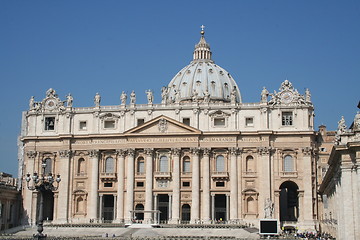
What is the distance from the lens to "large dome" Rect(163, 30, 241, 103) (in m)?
124

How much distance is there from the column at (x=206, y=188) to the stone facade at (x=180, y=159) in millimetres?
139

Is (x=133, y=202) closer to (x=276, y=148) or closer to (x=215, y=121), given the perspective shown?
(x=215, y=121)

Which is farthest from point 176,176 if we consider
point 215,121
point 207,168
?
point 215,121

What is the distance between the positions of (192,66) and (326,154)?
53.0m

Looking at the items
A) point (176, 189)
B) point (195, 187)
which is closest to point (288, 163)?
point (195, 187)

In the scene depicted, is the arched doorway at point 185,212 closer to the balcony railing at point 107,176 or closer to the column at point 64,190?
the balcony railing at point 107,176

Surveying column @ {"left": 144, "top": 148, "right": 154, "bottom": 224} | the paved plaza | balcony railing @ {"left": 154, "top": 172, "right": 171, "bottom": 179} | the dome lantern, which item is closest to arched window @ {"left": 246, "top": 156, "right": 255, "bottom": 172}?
balcony railing @ {"left": 154, "top": 172, "right": 171, "bottom": 179}

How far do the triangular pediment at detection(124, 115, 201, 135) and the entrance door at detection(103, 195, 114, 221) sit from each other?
35.1ft

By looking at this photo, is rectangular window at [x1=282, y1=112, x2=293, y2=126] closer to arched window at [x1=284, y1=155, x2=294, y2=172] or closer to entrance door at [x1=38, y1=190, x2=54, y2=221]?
arched window at [x1=284, y1=155, x2=294, y2=172]

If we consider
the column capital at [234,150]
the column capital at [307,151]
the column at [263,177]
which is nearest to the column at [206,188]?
the column capital at [234,150]

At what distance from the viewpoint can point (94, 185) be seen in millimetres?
Answer: 84938

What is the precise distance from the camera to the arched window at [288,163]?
3236 inches

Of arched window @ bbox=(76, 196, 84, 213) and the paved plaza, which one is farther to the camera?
arched window @ bbox=(76, 196, 84, 213)

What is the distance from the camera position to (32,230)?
78.4 m
